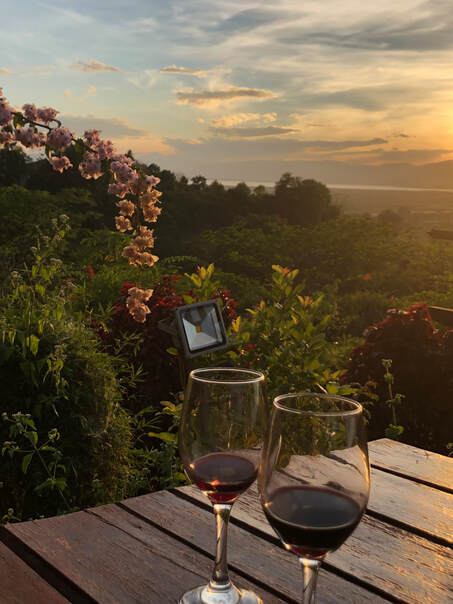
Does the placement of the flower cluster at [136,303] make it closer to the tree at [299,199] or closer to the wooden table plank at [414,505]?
the wooden table plank at [414,505]

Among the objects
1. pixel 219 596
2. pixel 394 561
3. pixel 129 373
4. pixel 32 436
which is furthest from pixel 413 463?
pixel 129 373

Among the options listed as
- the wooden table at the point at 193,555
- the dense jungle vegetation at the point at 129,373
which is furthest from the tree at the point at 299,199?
the wooden table at the point at 193,555

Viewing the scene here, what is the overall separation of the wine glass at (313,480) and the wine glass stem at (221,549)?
0.19 m

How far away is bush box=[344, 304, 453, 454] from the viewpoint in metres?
3.79

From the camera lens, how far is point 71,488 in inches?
97.5

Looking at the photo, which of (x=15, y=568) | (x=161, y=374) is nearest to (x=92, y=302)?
(x=161, y=374)

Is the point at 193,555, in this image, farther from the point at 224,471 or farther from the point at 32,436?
the point at 32,436

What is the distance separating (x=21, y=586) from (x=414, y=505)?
0.88 m

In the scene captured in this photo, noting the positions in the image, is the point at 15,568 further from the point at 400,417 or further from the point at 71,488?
the point at 400,417

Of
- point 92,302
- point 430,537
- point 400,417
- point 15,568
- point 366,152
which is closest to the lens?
point 15,568

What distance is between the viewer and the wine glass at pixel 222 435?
3.10ft

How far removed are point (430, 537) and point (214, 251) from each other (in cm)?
1406

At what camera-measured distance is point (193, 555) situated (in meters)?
1.16

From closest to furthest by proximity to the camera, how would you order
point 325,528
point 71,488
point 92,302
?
point 325,528 → point 71,488 → point 92,302
